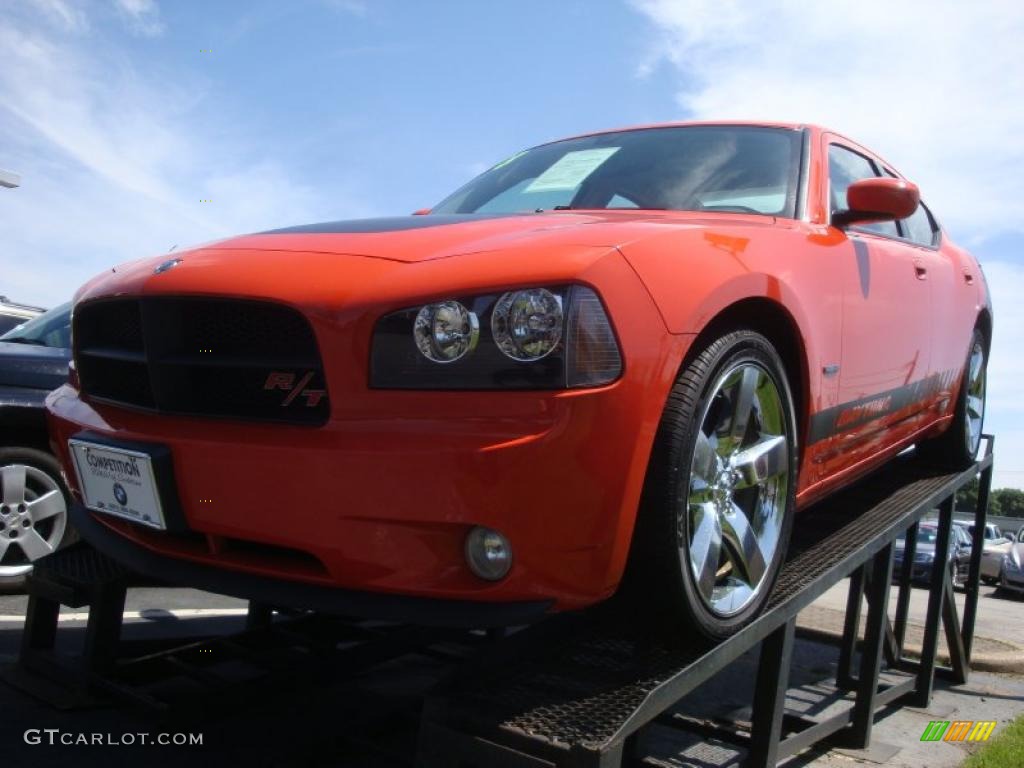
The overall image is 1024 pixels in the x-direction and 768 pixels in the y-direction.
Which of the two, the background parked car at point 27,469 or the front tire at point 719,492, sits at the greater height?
the front tire at point 719,492

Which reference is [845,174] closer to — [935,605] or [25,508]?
[935,605]

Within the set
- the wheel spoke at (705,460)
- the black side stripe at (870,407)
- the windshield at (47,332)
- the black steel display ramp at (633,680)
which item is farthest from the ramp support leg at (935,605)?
the windshield at (47,332)

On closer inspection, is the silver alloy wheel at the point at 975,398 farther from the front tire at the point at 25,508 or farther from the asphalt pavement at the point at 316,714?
the front tire at the point at 25,508

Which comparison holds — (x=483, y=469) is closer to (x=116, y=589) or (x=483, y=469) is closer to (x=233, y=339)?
(x=233, y=339)

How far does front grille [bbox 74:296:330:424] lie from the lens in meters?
1.98

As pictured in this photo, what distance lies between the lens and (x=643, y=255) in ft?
6.53

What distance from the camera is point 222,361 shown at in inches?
81.9

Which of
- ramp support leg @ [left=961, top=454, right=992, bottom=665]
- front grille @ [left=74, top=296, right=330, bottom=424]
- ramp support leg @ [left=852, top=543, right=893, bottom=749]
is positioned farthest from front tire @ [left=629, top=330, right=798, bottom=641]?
ramp support leg @ [left=961, top=454, right=992, bottom=665]

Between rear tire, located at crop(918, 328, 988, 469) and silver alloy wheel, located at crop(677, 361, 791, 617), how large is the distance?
8.26 feet

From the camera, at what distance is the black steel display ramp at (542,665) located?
1973 millimetres

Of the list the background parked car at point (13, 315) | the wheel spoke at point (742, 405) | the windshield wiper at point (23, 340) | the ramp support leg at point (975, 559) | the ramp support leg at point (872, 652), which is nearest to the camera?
the wheel spoke at point (742, 405)

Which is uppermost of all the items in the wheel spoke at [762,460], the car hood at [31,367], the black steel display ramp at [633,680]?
the wheel spoke at [762,460]

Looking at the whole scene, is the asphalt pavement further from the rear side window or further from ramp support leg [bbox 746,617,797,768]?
the rear side window

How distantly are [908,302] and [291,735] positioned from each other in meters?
2.69
